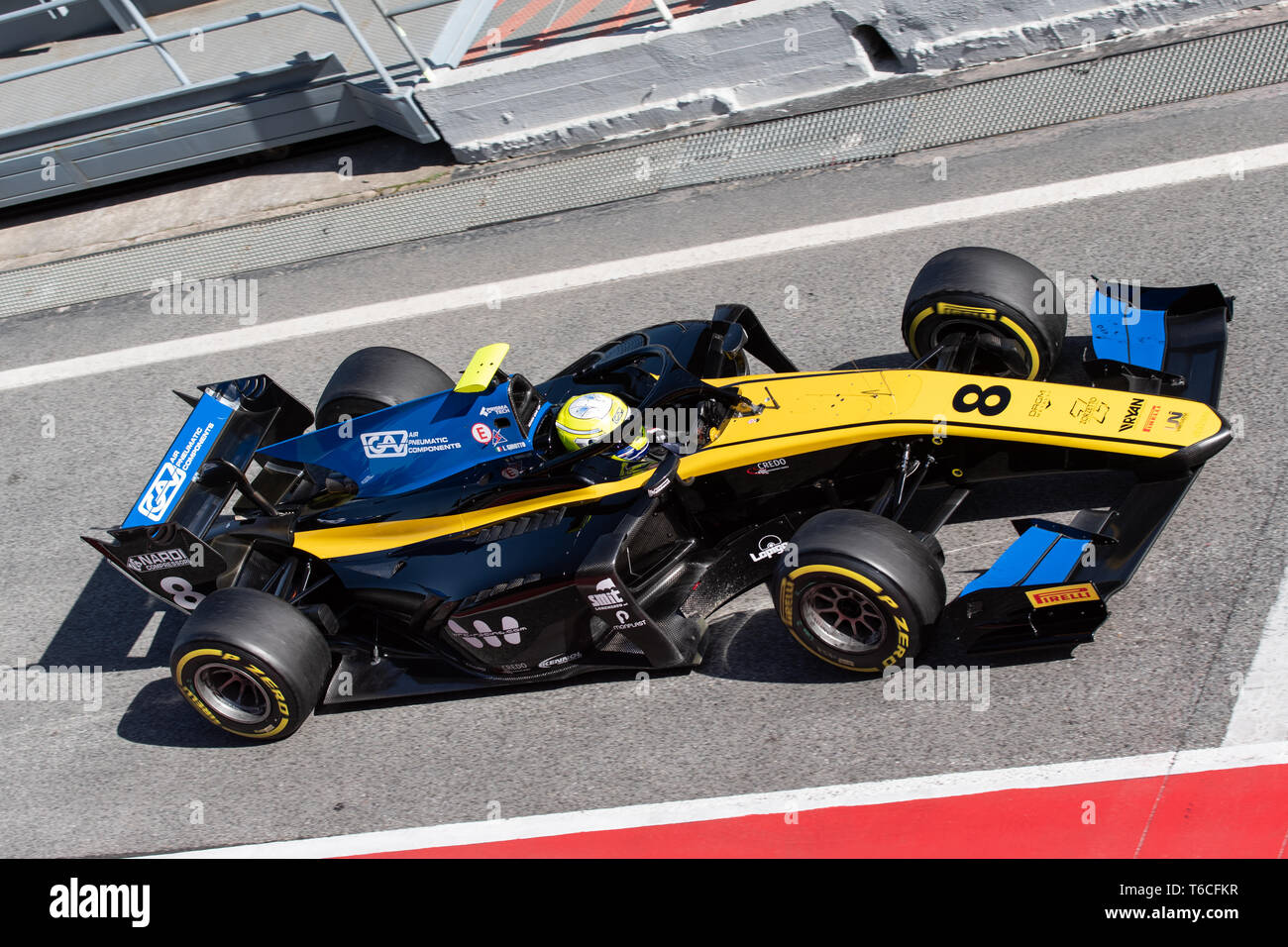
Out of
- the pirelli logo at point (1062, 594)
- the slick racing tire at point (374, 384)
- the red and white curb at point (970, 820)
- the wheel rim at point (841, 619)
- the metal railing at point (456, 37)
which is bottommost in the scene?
the red and white curb at point (970, 820)

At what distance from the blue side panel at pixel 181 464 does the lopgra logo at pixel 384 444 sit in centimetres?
91

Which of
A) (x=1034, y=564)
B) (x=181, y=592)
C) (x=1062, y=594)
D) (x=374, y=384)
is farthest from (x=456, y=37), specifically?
(x=1062, y=594)

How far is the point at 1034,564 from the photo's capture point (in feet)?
16.3

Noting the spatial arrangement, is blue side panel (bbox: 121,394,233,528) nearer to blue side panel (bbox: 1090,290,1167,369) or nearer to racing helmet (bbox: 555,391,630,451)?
racing helmet (bbox: 555,391,630,451)

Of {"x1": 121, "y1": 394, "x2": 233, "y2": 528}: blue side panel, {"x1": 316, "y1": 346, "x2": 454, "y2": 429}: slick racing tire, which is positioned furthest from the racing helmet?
{"x1": 121, "y1": 394, "x2": 233, "y2": 528}: blue side panel

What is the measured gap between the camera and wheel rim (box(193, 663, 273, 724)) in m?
5.77

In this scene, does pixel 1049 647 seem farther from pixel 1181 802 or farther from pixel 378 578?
pixel 378 578

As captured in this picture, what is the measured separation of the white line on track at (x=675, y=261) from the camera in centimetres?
773

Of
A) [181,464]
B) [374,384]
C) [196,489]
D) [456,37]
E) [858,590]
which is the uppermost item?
[456,37]

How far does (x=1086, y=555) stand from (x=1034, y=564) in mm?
223

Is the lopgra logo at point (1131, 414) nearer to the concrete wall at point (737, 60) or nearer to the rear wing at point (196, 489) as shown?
the rear wing at point (196, 489)

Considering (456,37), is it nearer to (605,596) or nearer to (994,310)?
(994,310)
